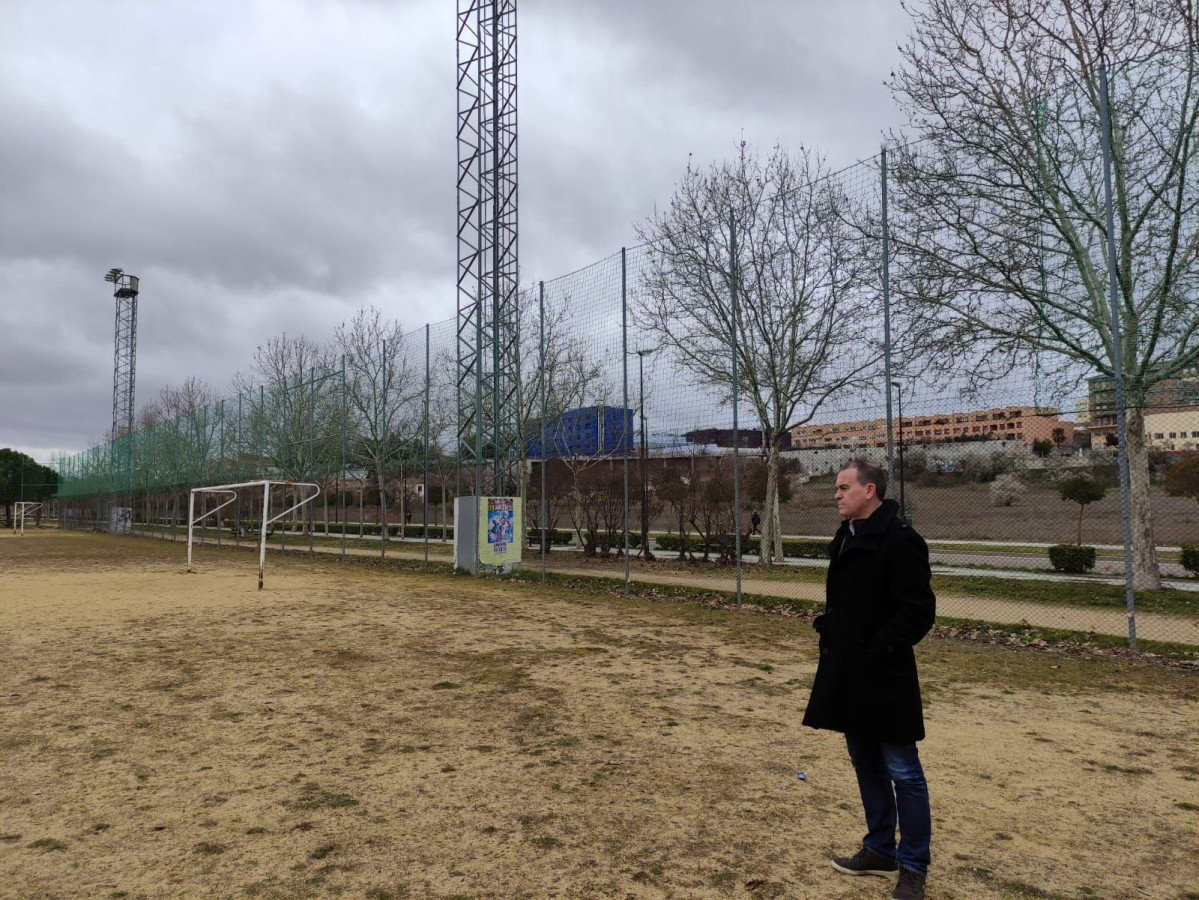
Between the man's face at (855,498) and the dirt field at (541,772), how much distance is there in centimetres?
135

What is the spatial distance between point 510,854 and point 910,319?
954 cm

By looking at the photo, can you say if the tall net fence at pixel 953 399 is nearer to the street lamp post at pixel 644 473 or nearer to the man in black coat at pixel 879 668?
the street lamp post at pixel 644 473

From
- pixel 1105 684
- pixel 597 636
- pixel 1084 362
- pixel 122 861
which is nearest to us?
pixel 122 861

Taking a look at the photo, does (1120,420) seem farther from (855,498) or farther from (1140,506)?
(855,498)

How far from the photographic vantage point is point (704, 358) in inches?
640

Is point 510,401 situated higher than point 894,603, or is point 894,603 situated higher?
point 510,401

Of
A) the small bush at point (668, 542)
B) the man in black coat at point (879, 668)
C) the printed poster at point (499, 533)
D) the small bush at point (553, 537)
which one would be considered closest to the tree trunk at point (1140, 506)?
the man in black coat at point (879, 668)

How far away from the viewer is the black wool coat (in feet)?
8.77

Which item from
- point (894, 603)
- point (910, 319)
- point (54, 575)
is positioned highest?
point (910, 319)

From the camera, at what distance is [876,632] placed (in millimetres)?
2750

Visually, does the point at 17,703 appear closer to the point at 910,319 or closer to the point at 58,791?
the point at 58,791

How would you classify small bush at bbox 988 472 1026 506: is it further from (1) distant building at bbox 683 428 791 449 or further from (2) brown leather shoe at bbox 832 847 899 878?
(2) brown leather shoe at bbox 832 847 899 878

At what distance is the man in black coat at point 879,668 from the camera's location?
8.80 ft

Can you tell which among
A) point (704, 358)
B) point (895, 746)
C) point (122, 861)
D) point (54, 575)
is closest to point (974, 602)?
point (704, 358)
